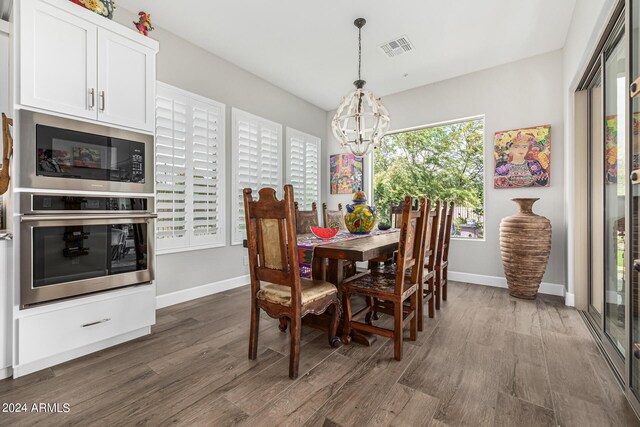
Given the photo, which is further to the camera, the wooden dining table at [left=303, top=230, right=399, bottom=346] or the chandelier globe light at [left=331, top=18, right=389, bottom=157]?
the chandelier globe light at [left=331, top=18, right=389, bottom=157]

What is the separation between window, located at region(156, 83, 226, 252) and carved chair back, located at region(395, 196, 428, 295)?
240 centimetres

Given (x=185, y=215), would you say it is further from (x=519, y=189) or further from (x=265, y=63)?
(x=519, y=189)

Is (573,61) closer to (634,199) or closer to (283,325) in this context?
(634,199)

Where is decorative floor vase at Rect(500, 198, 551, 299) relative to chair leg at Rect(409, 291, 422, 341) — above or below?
above

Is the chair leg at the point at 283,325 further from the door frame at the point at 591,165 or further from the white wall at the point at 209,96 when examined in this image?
the door frame at the point at 591,165

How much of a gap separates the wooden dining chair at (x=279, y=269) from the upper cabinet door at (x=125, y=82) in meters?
1.22

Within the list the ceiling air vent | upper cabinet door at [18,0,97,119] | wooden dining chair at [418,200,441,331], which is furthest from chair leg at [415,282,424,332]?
upper cabinet door at [18,0,97,119]

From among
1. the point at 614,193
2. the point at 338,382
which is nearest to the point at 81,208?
the point at 338,382

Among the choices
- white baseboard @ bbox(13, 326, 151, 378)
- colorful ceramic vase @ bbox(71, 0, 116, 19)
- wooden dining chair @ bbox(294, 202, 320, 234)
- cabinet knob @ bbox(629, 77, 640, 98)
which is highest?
colorful ceramic vase @ bbox(71, 0, 116, 19)

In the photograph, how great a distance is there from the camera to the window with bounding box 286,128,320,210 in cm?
462

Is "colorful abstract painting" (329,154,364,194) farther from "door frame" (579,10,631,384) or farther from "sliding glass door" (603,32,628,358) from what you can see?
"sliding glass door" (603,32,628,358)

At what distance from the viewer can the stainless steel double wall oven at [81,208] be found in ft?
5.85

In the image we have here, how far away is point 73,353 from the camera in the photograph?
1972 millimetres

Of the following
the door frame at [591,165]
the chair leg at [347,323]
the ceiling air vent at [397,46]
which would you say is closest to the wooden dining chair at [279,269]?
the chair leg at [347,323]
